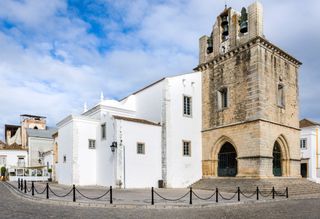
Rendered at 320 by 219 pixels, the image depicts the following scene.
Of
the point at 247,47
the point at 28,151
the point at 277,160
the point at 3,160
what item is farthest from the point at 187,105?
the point at 3,160

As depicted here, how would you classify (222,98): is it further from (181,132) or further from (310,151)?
(310,151)

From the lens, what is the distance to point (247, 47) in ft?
69.7

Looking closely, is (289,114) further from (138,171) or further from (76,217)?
(76,217)

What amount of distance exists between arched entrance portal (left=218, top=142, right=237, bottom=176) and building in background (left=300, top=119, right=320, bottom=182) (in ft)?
49.5

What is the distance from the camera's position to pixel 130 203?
39.2 feet

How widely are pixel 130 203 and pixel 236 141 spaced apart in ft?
37.1

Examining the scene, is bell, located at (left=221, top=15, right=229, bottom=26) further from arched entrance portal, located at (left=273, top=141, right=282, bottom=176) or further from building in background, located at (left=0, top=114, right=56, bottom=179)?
building in background, located at (left=0, top=114, right=56, bottom=179)

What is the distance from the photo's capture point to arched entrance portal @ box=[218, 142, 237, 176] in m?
22.0

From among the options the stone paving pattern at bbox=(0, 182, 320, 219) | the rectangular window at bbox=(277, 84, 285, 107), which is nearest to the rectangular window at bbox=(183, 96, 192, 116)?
the rectangular window at bbox=(277, 84, 285, 107)

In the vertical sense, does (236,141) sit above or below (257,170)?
above

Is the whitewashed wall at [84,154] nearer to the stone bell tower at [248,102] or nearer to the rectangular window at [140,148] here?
the rectangular window at [140,148]

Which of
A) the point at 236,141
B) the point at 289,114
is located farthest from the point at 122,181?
the point at 289,114

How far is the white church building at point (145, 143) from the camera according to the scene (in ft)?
68.0

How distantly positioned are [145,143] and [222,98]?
6803mm
